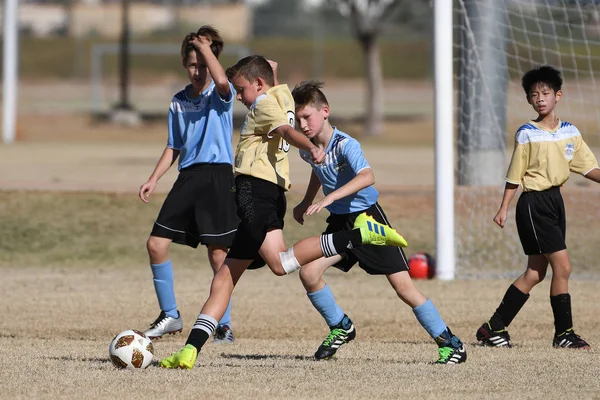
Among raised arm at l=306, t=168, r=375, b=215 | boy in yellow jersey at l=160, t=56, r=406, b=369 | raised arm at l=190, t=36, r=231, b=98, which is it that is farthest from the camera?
raised arm at l=190, t=36, r=231, b=98

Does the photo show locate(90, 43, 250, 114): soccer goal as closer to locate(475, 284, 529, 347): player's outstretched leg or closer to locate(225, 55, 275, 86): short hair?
locate(475, 284, 529, 347): player's outstretched leg

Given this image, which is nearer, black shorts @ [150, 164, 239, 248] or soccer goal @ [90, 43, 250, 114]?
black shorts @ [150, 164, 239, 248]

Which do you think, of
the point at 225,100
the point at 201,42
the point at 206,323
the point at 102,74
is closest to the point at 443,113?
the point at 225,100

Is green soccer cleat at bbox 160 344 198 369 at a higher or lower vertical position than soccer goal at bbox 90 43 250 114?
higher

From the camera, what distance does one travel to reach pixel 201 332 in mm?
6496

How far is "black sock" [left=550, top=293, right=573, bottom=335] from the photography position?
764 centimetres

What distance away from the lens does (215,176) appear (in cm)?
776

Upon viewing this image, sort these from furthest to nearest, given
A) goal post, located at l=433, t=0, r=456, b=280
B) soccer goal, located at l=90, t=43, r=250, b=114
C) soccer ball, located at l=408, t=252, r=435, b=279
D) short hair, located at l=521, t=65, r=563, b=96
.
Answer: soccer goal, located at l=90, t=43, r=250, b=114 < soccer ball, located at l=408, t=252, r=435, b=279 < goal post, located at l=433, t=0, r=456, b=280 < short hair, located at l=521, t=65, r=563, b=96

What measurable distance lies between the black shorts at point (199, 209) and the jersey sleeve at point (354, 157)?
Answer: 123 cm

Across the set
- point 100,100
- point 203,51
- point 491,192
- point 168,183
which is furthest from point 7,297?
point 100,100

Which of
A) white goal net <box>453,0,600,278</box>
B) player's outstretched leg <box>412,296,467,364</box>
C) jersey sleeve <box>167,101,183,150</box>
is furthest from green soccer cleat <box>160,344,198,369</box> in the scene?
white goal net <box>453,0,600,278</box>

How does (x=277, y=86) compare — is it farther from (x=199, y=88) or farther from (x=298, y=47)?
(x=298, y=47)

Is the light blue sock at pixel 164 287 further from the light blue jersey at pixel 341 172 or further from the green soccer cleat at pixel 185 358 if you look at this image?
the light blue jersey at pixel 341 172

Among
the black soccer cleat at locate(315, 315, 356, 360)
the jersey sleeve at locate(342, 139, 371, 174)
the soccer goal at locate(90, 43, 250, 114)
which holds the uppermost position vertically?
the jersey sleeve at locate(342, 139, 371, 174)
